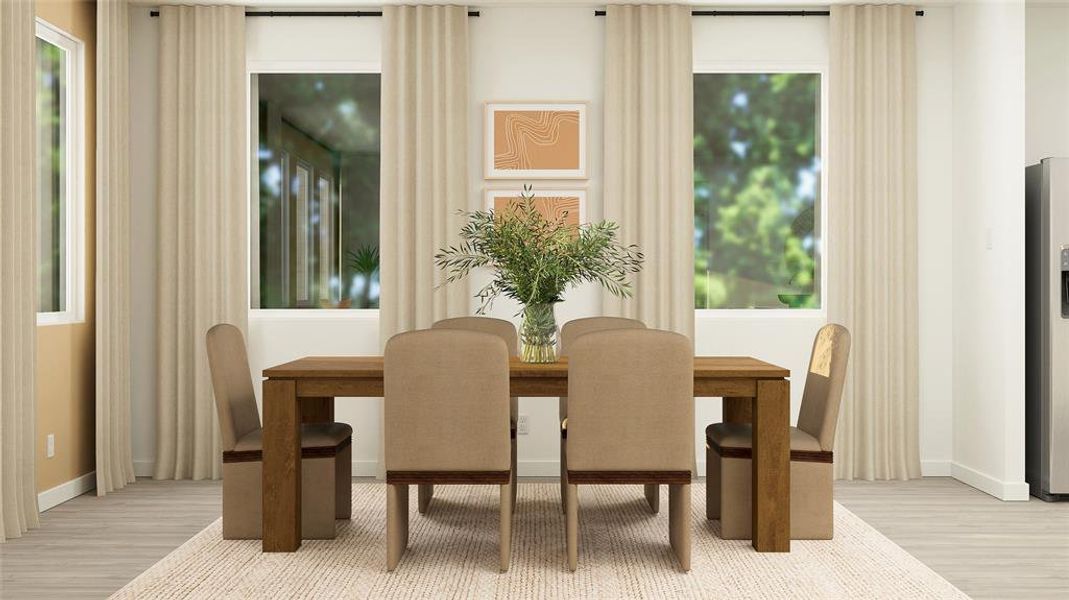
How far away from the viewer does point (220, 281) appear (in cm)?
502

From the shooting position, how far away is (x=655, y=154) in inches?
198

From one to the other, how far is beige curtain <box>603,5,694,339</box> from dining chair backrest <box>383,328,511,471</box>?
6.79 feet

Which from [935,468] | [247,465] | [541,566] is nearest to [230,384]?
[247,465]

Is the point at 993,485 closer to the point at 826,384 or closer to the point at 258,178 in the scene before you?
the point at 826,384

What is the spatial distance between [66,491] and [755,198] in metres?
4.38

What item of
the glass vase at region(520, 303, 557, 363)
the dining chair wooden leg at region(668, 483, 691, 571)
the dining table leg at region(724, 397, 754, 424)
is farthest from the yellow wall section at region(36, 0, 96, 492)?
the dining table leg at region(724, 397, 754, 424)

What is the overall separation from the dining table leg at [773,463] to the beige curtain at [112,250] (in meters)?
3.54

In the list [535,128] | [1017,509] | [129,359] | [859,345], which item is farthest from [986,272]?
[129,359]

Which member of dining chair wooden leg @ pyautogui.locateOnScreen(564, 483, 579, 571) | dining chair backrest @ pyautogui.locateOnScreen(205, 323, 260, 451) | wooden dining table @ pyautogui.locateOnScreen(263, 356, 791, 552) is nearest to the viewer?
dining chair wooden leg @ pyautogui.locateOnScreen(564, 483, 579, 571)

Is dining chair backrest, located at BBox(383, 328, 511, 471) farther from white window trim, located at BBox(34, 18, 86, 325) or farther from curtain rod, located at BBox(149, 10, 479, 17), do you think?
curtain rod, located at BBox(149, 10, 479, 17)

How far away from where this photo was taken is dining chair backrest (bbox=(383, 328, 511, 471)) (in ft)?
10.1

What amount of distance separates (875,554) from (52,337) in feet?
13.7

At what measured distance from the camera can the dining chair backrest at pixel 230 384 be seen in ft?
11.5

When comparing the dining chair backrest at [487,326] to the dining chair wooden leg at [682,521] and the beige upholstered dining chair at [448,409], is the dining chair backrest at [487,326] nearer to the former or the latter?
the beige upholstered dining chair at [448,409]
